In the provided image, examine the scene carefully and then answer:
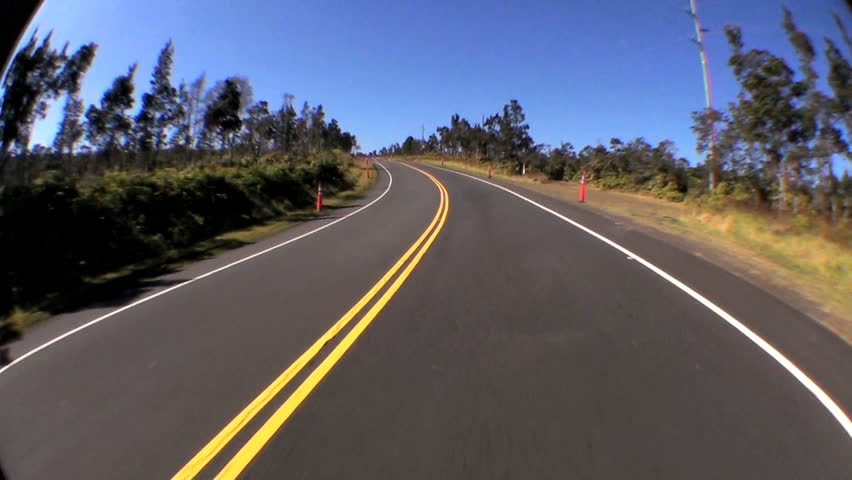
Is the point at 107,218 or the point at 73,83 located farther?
the point at 107,218

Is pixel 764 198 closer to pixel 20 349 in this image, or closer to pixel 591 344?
pixel 591 344

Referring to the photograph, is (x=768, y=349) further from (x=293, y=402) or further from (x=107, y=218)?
(x=107, y=218)

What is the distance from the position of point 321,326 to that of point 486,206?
1771 centimetres

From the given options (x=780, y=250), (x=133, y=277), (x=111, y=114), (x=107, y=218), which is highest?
(x=111, y=114)

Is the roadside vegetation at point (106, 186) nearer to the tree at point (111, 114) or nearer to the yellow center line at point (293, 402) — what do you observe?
the tree at point (111, 114)

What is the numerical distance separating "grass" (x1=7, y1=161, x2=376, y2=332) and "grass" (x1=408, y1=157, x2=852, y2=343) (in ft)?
34.2

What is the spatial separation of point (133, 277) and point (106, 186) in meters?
2.85

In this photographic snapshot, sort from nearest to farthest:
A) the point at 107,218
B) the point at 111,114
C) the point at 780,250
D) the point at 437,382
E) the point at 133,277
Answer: the point at 437,382 < the point at 111,114 < the point at 133,277 < the point at 780,250 < the point at 107,218

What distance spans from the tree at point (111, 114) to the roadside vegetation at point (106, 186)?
A: 0.08 ft

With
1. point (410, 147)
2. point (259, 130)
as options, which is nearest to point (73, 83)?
point (259, 130)

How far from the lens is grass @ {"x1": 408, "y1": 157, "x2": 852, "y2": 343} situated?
914 centimetres

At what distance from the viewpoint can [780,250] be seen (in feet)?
44.4

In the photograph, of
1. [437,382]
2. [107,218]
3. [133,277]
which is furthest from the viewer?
[107,218]

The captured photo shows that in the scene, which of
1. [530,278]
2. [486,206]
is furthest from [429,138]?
[530,278]
